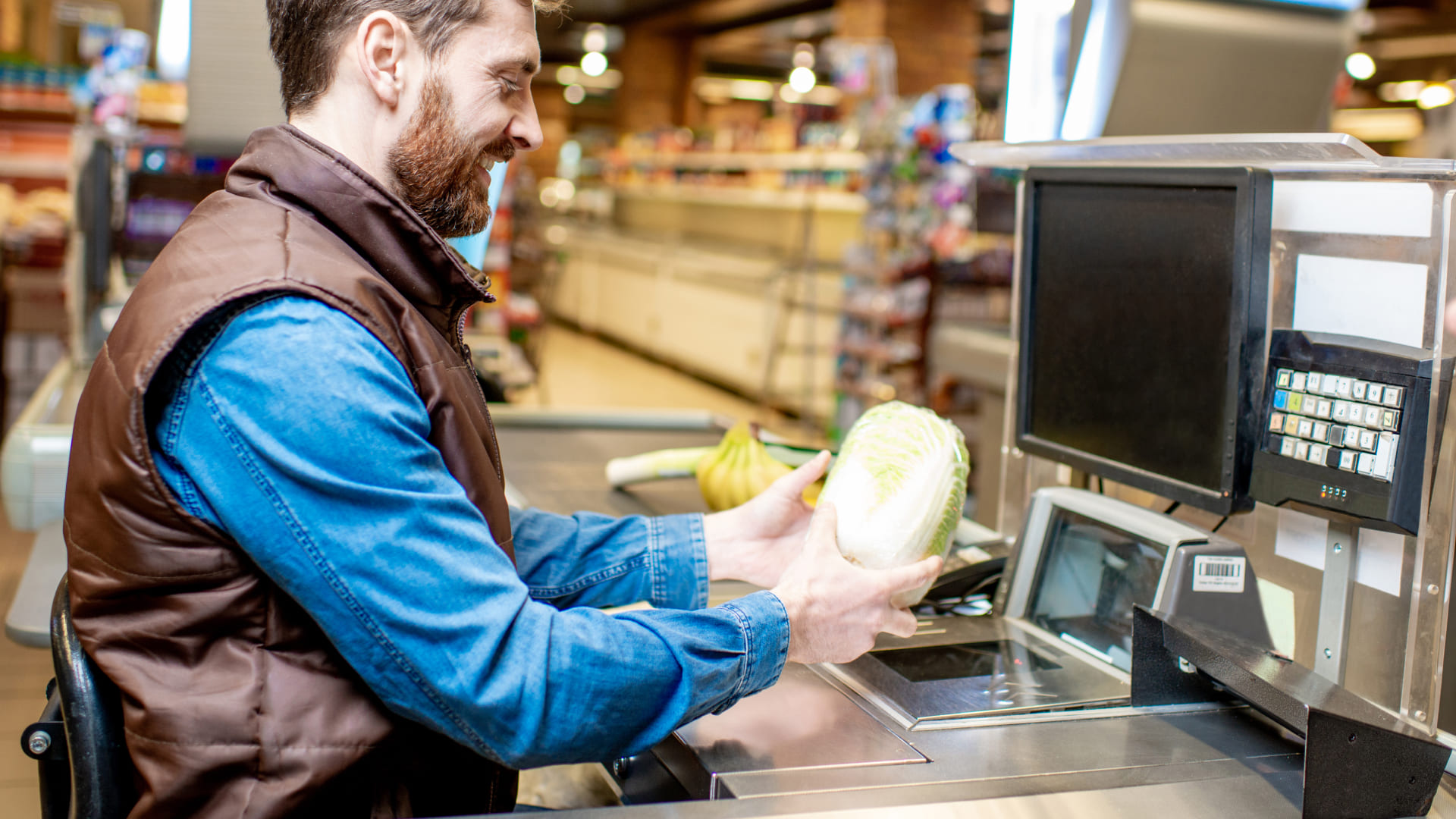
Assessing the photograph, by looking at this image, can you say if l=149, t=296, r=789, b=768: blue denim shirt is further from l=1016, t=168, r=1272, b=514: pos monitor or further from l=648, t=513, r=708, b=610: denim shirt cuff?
l=1016, t=168, r=1272, b=514: pos monitor

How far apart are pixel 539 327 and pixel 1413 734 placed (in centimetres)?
603

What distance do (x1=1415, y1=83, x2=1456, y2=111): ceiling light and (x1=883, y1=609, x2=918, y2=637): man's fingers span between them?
42.0 feet

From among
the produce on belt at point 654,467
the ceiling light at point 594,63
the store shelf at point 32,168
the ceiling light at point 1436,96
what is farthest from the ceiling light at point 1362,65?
the produce on belt at point 654,467

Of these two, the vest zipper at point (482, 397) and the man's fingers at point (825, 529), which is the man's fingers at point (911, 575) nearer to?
the man's fingers at point (825, 529)

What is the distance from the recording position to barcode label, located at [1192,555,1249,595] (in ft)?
4.47

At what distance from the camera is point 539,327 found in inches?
267

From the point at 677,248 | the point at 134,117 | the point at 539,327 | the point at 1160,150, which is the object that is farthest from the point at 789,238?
the point at 1160,150

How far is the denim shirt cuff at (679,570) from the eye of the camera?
1475 millimetres

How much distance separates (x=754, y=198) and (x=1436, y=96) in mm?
8015

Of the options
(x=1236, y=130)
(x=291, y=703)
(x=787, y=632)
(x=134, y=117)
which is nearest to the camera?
(x=291, y=703)

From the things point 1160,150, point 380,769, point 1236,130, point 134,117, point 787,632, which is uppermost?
point 134,117

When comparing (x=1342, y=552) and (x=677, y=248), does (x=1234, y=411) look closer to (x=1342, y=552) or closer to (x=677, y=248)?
(x=1342, y=552)

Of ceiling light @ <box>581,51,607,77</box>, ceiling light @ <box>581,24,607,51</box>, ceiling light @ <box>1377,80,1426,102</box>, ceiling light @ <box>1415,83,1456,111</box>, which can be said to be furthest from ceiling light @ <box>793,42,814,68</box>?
ceiling light @ <box>1415,83,1456,111</box>

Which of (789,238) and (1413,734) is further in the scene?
(789,238)
